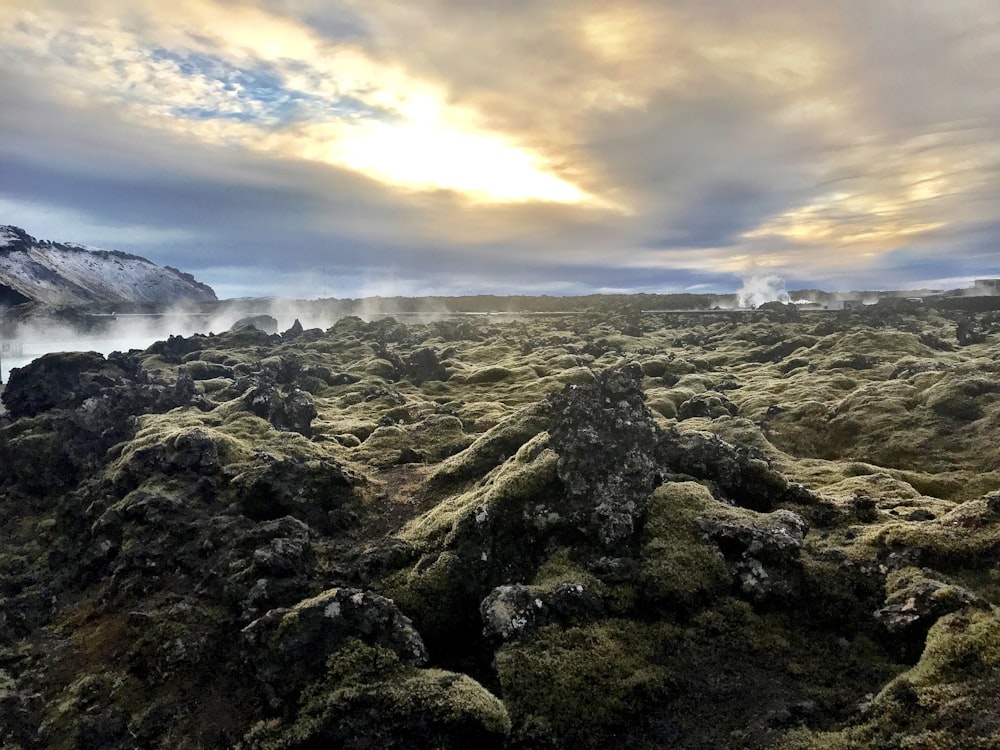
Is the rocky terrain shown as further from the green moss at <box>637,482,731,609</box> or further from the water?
the water

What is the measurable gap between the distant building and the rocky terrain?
179 meters

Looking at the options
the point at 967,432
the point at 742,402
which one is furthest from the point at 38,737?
the point at 742,402

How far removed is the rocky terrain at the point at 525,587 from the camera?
1133cm

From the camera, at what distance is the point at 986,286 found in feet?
575

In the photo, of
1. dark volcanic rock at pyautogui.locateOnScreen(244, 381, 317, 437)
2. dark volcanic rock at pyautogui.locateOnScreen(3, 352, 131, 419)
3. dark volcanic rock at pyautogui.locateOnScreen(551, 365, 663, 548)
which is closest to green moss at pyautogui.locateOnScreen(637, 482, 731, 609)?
dark volcanic rock at pyautogui.locateOnScreen(551, 365, 663, 548)

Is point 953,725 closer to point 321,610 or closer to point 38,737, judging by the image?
point 321,610

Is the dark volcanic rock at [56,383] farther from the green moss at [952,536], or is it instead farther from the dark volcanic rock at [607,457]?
the green moss at [952,536]

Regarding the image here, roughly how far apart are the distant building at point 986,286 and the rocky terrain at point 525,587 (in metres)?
179

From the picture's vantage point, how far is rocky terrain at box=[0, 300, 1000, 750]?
446 inches

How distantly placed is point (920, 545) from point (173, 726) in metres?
17.3

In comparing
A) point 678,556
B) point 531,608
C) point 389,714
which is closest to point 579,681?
point 531,608

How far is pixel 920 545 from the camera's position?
47.2ft

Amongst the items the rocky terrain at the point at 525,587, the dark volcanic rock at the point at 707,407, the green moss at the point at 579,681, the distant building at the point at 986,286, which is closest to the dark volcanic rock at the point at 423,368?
the dark volcanic rock at the point at 707,407

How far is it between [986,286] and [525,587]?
216 metres
